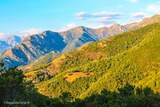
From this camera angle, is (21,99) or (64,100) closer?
(21,99)

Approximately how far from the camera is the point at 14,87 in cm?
9519

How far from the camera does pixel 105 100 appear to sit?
174 m

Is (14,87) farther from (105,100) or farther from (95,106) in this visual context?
(105,100)

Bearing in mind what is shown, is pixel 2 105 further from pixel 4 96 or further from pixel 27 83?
pixel 27 83

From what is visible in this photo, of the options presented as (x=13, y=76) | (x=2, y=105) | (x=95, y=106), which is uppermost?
(x=13, y=76)

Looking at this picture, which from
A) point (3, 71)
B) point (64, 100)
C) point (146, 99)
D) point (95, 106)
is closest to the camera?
point (3, 71)

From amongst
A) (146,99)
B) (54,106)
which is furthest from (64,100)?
(146,99)

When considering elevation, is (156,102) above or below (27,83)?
below

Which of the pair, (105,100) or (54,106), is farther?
(105,100)

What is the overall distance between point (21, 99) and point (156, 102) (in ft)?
206

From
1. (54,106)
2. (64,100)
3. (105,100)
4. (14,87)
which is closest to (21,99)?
(14,87)

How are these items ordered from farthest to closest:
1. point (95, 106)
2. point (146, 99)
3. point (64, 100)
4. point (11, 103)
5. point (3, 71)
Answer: point (64, 100)
point (95, 106)
point (146, 99)
point (3, 71)
point (11, 103)

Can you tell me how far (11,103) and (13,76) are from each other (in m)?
8.67

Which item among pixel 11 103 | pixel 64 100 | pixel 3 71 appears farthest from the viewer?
pixel 64 100
